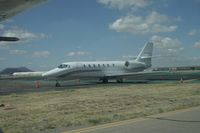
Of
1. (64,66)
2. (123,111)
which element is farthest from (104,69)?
(123,111)

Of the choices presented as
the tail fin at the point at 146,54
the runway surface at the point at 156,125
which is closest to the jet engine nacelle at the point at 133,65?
the tail fin at the point at 146,54

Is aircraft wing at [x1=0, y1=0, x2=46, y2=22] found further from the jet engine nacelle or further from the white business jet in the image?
the jet engine nacelle

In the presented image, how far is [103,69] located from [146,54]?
1001 centimetres

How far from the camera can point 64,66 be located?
4425 centimetres

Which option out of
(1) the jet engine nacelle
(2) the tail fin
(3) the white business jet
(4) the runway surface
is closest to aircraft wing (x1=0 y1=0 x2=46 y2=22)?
(4) the runway surface

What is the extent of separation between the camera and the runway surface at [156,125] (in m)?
9.91

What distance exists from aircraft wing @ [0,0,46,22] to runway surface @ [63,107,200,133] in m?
4.59

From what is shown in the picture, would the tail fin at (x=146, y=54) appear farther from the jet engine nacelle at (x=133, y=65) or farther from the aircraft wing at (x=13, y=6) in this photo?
the aircraft wing at (x=13, y=6)

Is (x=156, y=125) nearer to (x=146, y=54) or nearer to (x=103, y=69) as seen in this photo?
(x=103, y=69)

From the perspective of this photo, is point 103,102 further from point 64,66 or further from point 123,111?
point 64,66

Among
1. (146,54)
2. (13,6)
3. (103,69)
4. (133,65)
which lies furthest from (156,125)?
(146,54)

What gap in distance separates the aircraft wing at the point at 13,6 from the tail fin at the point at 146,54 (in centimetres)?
4791

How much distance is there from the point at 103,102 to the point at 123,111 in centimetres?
332

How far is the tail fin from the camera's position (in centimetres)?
5444
